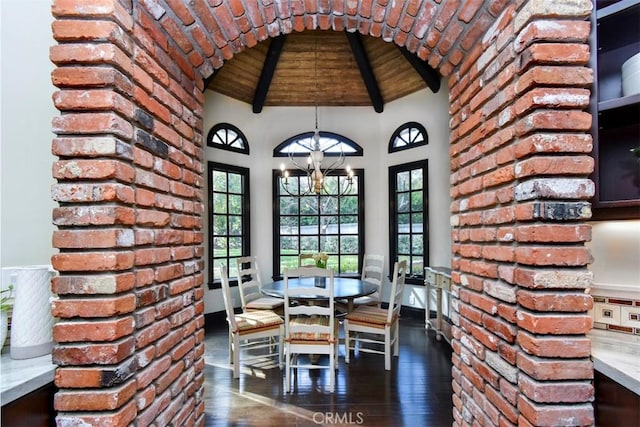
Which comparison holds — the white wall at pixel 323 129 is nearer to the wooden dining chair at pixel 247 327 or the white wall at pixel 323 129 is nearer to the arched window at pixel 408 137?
the arched window at pixel 408 137

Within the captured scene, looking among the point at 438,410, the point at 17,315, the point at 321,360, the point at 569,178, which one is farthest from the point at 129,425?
the point at 321,360

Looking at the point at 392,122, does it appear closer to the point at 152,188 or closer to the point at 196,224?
the point at 196,224

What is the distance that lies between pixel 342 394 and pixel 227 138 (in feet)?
12.7

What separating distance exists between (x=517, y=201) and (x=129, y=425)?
1.54 metres

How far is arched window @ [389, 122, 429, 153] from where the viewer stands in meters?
4.83

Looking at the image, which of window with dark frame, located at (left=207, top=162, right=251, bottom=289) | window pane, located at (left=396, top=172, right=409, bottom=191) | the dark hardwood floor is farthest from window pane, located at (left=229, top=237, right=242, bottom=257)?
window pane, located at (left=396, top=172, right=409, bottom=191)

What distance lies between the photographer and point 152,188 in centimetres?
128

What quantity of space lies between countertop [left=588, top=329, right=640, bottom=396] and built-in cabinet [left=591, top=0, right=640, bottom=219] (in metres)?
0.47

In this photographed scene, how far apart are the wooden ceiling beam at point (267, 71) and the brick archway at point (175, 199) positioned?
3319mm

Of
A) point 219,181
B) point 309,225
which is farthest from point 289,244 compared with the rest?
point 219,181

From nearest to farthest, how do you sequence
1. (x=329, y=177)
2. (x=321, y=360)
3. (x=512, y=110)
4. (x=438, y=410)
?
(x=512, y=110), (x=438, y=410), (x=321, y=360), (x=329, y=177)

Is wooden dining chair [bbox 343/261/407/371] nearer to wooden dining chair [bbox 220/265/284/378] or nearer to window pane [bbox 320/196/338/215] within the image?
wooden dining chair [bbox 220/265/284/378]

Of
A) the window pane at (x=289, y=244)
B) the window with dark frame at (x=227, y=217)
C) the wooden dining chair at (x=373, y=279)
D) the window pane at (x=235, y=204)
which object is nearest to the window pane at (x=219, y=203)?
the window with dark frame at (x=227, y=217)

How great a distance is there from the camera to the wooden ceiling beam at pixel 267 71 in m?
4.45
